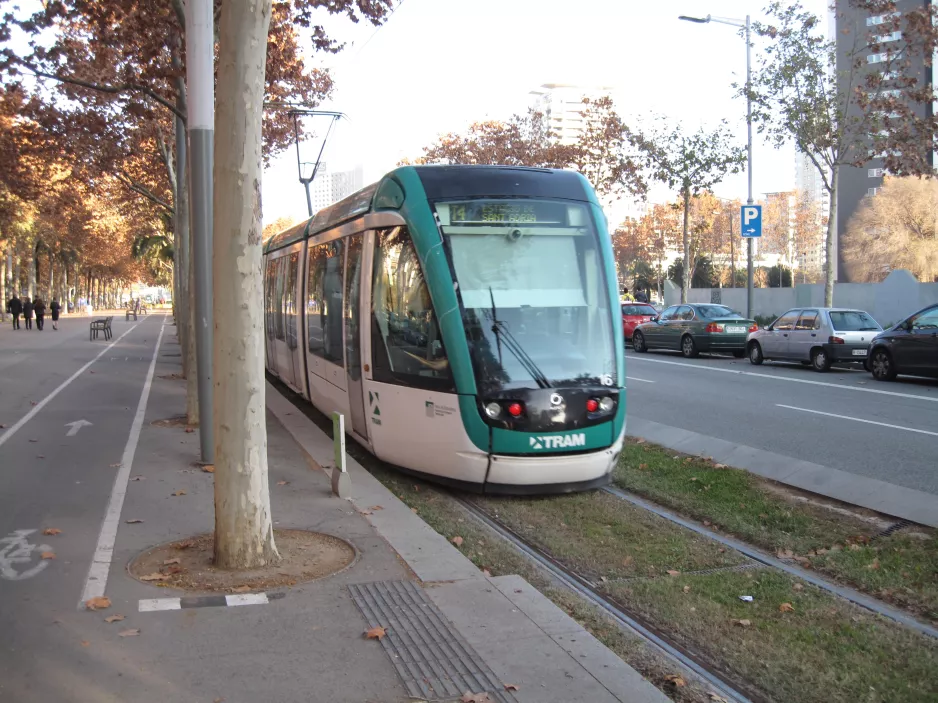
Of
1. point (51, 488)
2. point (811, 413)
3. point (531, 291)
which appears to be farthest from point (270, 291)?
point (531, 291)

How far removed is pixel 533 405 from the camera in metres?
7.95

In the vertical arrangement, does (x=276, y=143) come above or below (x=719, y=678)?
above

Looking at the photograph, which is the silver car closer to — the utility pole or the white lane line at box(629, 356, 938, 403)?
the white lane line at box(629, 356, 938, 403)

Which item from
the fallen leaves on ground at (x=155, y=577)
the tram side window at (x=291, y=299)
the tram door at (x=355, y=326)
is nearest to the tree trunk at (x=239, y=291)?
the fallen leaves on ground at (x=155, y=577)

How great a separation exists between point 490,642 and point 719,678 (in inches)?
47.4

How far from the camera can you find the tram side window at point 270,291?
17.5 meters

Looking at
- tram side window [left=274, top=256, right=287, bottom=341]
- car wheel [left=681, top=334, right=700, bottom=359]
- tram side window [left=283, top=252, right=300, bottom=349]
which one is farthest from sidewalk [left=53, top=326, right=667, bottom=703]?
car wheel [left=681, top=334, right=700, bottom=359]

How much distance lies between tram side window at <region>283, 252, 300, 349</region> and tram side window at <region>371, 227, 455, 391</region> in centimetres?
570

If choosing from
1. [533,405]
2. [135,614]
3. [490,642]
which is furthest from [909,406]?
[135,614]

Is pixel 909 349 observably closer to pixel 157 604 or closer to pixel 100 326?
pixel 157 604

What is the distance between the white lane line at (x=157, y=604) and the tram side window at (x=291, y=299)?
949 centimetres

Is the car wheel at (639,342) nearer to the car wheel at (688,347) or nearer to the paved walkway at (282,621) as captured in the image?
the car wheel at (688,347)

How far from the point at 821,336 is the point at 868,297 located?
17.2 m

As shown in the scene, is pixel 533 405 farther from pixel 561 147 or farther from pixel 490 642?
pixel 561 147
